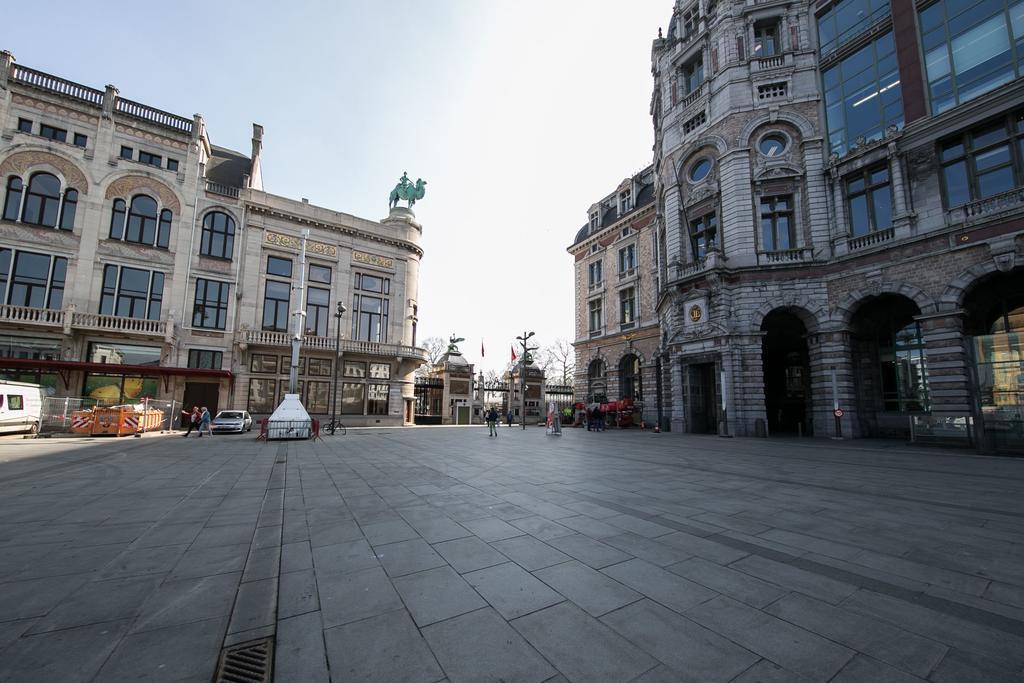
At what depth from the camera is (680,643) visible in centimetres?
260

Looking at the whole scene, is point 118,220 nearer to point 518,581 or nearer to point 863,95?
point 518,581

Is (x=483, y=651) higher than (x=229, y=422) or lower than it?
higher

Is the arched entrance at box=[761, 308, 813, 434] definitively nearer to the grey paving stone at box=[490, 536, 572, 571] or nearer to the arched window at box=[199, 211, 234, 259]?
the grey paving stone at box=[490, 536, 572, 571]

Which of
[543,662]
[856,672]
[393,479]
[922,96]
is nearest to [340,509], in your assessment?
[393,479]

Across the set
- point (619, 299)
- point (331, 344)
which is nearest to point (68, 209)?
point (331, 344)

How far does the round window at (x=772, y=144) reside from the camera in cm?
2233

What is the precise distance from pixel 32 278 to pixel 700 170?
130ft

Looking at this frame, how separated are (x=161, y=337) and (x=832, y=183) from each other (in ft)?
129

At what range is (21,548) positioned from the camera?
4.29 meters

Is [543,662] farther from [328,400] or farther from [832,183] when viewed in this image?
[328,400]

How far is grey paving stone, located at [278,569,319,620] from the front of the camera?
10.1ft

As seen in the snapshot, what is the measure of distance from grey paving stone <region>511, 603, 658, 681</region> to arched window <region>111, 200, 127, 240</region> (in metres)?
35.1

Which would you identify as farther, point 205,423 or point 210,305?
point 210,305

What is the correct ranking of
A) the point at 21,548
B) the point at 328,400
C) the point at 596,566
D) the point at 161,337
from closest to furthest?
the point at 596,566, the point at 21,548, the point at 161,337, the point at 328,400
